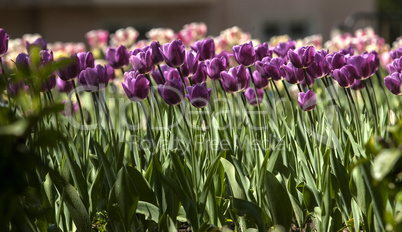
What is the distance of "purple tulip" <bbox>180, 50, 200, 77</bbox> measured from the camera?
1.96 metres

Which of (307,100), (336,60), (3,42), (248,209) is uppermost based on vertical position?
(3,42)

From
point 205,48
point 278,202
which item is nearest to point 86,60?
point 205,48

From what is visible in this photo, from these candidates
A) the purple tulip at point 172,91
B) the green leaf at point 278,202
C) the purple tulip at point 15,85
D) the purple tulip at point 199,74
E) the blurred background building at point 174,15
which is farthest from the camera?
the blurred background building at point 174,15

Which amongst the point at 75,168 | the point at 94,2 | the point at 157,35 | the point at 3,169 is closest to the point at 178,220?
the point at 75,168

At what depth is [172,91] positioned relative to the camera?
5.97 feet

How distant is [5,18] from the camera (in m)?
14.7

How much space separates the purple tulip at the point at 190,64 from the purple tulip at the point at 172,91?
15cm

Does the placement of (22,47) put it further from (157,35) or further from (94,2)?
(94,2)

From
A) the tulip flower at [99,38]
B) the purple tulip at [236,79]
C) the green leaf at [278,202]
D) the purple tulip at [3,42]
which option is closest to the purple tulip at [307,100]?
the purple tulip at [236,79]

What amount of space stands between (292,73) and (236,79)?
20cm

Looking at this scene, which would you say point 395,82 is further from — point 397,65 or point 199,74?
point 199,74

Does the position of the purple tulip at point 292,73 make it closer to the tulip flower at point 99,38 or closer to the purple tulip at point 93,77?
the purple tulip at point 93,77

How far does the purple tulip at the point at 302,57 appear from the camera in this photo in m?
1.86

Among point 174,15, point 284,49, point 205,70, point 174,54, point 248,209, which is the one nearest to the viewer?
point 248,209
